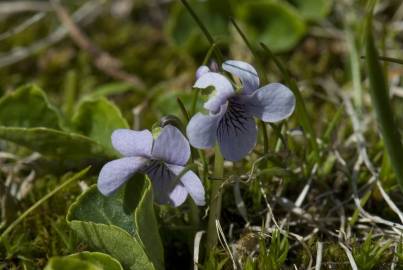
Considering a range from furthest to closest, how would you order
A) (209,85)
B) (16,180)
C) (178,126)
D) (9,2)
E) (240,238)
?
(9,2) → (16,180) → (240,238) → (178,126) → (209,85)

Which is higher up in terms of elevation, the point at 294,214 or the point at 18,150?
the point at 18,150

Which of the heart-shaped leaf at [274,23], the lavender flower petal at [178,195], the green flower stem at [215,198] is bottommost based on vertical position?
the heart-shaped leaf at [274,23]

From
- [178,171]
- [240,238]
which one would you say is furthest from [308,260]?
[178,171]

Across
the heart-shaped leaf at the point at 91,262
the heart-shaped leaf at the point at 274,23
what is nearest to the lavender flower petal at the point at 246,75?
the heart-shaped leaf at the point at 91,262

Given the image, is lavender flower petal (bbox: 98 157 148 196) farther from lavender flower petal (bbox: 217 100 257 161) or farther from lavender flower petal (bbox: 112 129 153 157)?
lavender flower petal (bbox: 217 100 257 161)

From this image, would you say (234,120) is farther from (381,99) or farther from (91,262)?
(91,262)

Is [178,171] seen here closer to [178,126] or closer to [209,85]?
[178,126]

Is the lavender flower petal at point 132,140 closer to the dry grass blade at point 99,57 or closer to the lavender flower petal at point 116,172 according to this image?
the lavender flower petal at point 116,172

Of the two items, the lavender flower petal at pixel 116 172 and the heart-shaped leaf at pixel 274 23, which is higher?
the lavender flower petal at pixel 116 172
